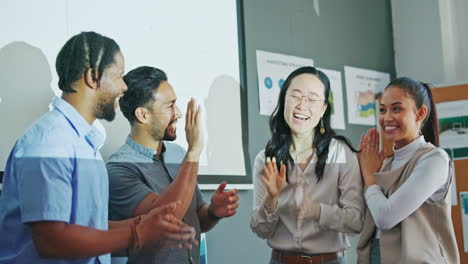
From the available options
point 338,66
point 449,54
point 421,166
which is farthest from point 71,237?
point 449,54

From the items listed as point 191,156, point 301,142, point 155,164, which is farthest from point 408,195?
point 155,164

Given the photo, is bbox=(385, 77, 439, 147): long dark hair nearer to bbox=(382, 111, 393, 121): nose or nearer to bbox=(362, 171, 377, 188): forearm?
bbox=(382, 111, 393, 121): nose

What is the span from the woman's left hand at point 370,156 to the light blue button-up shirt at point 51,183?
3.25ft

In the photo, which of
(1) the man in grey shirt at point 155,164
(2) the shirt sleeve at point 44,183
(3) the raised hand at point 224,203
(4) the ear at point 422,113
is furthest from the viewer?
(4) the ear at point 422,113

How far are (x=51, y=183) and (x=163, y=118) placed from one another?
43cm

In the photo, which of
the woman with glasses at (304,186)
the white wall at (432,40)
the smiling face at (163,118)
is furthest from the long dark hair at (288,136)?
the white wall at (432,40)

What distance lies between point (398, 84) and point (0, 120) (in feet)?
4.70

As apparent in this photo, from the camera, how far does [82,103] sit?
1660mm

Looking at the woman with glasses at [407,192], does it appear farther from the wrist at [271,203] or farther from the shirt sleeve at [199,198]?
the shirt sleeve at [199,198]

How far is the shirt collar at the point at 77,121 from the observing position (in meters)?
1.63

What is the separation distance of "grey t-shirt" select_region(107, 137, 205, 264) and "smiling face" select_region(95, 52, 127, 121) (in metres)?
0.13

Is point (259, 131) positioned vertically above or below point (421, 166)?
above

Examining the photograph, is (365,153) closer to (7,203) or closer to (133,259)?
(133,259)

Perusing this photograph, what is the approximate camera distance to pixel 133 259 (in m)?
1.69
